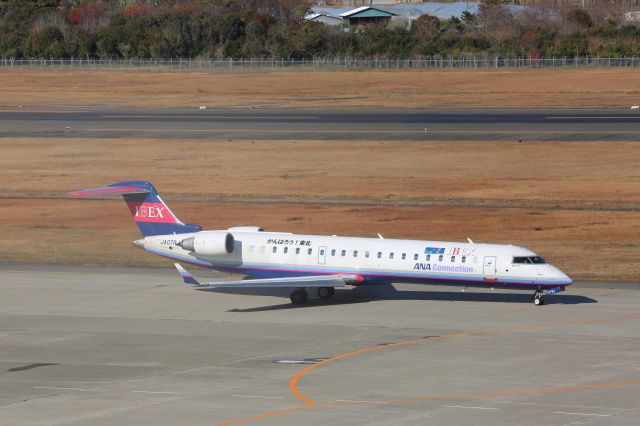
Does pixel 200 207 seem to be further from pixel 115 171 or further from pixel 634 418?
pixel 634 418

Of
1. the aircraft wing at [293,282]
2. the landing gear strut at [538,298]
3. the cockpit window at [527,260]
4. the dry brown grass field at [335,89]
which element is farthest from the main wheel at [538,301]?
the dry brown grass field at [335,89]

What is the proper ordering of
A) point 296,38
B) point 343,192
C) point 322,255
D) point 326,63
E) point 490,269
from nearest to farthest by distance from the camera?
point 490,269
point 322,255
point 343,192
point 326,63
point 296,38

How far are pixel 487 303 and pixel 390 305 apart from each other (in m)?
4.08

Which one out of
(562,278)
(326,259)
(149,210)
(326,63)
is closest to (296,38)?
(326,63)

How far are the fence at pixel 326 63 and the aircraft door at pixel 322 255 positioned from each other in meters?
114

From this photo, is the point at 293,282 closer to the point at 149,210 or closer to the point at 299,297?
the point at 299,297

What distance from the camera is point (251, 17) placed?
189500mm

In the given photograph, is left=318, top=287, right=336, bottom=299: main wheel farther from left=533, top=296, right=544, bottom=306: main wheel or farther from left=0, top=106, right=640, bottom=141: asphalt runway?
left=0, top=106, right=640, bottom=141: asphalt runway

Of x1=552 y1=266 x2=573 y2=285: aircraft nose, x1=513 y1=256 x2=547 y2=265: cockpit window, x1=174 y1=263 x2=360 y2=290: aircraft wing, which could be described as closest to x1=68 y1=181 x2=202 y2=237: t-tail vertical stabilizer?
x1=174 y1=263 x2=360 y2=290: aircraft wing

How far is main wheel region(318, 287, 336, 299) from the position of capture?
5077 centimetres

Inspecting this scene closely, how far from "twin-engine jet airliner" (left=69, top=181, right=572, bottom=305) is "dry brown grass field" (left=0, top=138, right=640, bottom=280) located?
755 centimetres

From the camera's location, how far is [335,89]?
146625mm

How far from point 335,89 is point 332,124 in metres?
36.7

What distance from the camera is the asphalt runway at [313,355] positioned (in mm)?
32219
